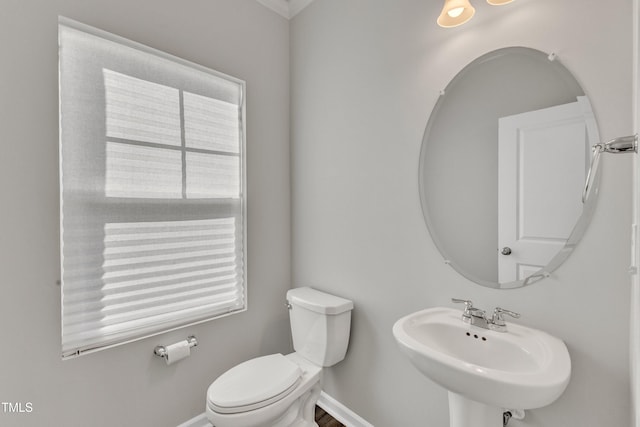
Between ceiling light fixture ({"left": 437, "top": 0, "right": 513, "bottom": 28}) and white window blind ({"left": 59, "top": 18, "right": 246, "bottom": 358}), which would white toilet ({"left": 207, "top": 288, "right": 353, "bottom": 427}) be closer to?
white window blind ({"left": 59, "top": 18, "right": 246, "bottom": 358})

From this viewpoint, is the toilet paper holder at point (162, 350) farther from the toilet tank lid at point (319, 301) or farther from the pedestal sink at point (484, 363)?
the pedestal sink at point (484, 363)

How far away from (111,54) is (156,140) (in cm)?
41

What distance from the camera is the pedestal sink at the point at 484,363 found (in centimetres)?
75

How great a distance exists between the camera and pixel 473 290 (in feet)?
3.82

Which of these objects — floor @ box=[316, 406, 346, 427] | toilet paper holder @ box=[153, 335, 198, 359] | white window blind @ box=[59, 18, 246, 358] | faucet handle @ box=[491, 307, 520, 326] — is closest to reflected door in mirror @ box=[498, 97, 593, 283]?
faucet handle @ box=[491, 307, 520, 326]

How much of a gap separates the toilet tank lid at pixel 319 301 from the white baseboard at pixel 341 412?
0.63 m

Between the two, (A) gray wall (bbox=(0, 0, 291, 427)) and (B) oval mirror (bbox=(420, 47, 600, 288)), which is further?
(A) gray wall (bbox=(0, 0, 291, 427))

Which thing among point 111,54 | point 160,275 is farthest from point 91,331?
point 111,54

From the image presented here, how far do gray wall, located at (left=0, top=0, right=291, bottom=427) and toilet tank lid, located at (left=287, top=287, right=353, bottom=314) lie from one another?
0.30 metres

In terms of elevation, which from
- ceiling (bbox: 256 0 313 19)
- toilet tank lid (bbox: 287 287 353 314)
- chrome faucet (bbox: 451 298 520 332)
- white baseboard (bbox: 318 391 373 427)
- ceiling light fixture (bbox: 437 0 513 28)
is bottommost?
white baseboard (bbox: 318 391 373 427)

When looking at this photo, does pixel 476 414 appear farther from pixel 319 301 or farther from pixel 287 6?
pixel 287 6

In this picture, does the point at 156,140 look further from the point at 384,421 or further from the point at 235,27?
the point at 384,421

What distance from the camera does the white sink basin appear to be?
2.45 feet

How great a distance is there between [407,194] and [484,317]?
0.60 metres
